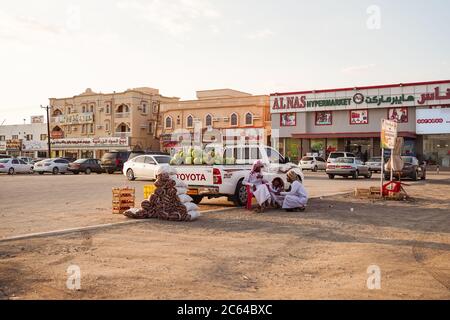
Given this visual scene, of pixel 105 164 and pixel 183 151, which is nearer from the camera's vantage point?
pixel 183 151

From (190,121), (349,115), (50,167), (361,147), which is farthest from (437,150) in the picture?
(50,167)

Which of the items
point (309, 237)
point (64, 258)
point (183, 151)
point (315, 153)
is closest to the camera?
point (64, 258)

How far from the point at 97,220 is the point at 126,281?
18.6 feet

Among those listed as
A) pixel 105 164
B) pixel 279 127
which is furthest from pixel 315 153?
pixel 105 164

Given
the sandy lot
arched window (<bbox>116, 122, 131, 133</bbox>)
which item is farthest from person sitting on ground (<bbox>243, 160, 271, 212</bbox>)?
arched window (<bbox>116, 122, 131, 133</bbox>)

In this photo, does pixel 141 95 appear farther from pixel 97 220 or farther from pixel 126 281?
pixel 126 281

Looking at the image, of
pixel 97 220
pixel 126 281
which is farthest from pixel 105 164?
pixel 126 281

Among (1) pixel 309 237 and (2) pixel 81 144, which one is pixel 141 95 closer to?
(2) pixel 81 144

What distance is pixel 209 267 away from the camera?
675 centimetres

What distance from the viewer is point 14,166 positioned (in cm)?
4156
